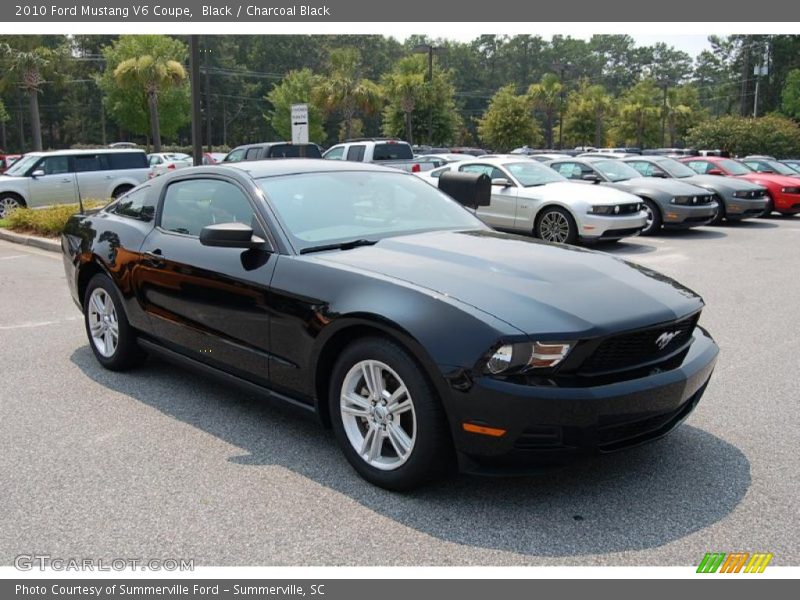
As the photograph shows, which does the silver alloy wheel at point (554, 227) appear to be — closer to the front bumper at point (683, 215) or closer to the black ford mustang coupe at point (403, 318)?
the front bumper at point (683, 215)

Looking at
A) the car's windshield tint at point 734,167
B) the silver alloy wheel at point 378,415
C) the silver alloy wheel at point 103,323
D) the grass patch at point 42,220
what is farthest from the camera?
the car's windshield tint at point 734,167

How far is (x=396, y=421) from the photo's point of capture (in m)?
3.54

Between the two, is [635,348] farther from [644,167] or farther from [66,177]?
[66,177]

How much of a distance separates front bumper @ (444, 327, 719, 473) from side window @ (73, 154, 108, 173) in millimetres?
17355

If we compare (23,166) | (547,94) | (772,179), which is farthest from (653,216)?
(547,94)

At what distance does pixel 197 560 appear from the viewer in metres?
3.05

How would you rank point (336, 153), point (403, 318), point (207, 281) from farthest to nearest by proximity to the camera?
point (336, 153) → point (207, 281) → point (403, 318)

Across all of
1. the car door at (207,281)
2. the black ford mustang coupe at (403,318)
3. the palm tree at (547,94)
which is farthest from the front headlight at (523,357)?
the palm tree at (547,94)

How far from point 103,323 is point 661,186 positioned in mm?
11707

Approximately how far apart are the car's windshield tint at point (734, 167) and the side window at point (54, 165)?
15700mm

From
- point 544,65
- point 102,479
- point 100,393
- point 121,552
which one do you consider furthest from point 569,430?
point 544,65

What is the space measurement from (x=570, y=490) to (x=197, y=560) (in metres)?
1.71

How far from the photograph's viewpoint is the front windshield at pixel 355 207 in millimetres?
4355

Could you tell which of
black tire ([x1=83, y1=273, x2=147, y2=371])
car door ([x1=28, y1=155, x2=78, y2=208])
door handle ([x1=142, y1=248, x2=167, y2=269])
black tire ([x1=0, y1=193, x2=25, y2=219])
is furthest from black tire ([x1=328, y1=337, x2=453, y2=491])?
car door ([x1=28, y1=155, x2=78, y2=208])
